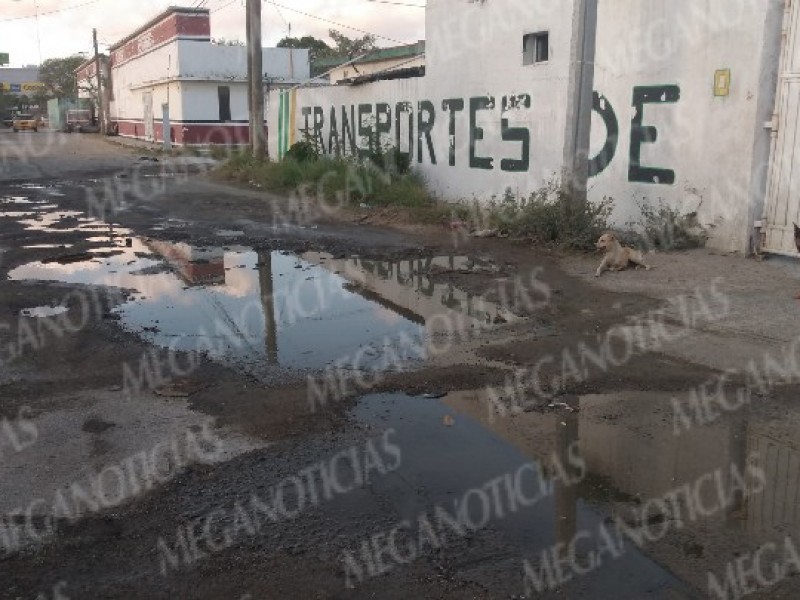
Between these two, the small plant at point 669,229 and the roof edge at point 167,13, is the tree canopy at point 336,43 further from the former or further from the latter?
the small plant at point 669,229

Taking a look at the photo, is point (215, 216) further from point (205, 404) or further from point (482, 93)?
point (205, 404)

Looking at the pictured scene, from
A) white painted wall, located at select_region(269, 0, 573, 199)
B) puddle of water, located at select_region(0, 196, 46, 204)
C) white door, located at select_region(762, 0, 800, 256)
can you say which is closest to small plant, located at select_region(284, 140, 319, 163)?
white painted wall, located at select_region(269, 0, 573, 199)

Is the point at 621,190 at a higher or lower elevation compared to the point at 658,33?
lower

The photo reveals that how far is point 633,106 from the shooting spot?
33.9ft

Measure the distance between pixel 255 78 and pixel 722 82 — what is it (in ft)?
52.3

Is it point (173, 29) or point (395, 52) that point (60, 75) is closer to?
point (173, 29)

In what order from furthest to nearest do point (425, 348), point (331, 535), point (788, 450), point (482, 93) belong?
point (482, 93) → point (425, 348) → point (788, 450) → point (331, 535)

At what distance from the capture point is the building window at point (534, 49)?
12195 millimetres

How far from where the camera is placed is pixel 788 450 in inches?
169

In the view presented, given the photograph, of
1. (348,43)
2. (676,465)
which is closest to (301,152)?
(676,465)

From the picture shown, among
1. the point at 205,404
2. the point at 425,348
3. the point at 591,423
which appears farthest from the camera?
the point at 425,348

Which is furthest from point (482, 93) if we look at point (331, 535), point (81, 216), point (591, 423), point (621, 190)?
point (331, 535)

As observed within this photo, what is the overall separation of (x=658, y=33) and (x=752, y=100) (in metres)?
1.78

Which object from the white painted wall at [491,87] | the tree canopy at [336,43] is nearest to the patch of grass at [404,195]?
the white painted wall at [491,87]
